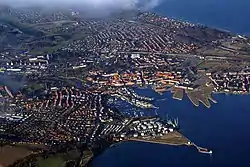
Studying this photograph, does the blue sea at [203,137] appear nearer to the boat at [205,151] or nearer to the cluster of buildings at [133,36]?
the boat at [205,151]

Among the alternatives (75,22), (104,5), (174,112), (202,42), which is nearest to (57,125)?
(174,112)

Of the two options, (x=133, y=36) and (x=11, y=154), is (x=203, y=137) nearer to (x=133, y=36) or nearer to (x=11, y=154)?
(x=11, y=154)

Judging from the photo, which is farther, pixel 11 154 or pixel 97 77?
pixel 97 77

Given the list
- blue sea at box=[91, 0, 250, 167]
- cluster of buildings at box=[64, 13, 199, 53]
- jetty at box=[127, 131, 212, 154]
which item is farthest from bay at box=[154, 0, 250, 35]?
jetty at box=[127, 131, 212, 154]

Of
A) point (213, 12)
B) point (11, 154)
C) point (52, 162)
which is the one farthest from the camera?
point (213, 12)

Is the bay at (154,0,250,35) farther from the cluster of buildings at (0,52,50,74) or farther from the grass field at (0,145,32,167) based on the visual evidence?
the grass field at (0,145,32,167)

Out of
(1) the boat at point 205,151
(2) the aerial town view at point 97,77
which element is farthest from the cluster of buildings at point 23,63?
(1) the boat at point 205,151

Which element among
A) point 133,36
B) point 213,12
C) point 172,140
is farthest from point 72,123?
point 213,12

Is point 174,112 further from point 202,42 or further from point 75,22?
point 75,22
